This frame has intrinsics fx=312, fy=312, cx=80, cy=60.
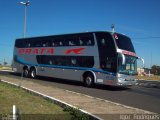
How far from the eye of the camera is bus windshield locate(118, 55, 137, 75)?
19.7 m

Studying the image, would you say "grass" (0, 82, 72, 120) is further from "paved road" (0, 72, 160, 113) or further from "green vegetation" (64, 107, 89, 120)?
"paved road" (0, 72, 160, 113)

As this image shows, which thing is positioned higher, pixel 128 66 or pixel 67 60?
pixel 67 60

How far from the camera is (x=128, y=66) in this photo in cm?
2036

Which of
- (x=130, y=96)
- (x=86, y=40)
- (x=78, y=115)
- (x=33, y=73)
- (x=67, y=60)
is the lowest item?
(x=78, y=115)

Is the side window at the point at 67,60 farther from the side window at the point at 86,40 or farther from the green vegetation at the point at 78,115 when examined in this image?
the green vegetation at the point at 78,115

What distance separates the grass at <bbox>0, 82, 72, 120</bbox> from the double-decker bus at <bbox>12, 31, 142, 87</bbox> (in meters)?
7.28

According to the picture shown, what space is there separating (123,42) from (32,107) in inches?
423

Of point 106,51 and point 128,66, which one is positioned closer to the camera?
point 106,51

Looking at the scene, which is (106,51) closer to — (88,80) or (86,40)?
(86,40)

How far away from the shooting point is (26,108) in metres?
11.0

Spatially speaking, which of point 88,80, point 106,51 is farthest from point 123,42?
point 88,80

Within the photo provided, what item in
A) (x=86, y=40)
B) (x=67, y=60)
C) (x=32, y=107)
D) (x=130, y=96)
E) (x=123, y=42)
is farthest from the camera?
(x=67, y=60)

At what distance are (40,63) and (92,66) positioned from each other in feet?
22.4

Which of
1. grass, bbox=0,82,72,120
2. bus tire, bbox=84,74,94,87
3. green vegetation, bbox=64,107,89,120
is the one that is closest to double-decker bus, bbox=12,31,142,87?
bus tire, bbox=84,74,94,87
